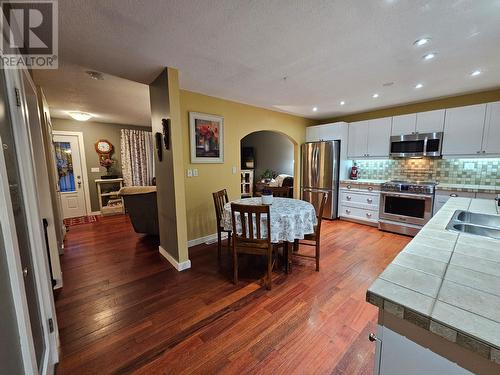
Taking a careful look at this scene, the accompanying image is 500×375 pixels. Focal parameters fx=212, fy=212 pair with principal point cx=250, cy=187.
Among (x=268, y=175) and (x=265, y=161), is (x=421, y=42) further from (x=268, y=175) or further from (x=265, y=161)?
(x=265, y=161)

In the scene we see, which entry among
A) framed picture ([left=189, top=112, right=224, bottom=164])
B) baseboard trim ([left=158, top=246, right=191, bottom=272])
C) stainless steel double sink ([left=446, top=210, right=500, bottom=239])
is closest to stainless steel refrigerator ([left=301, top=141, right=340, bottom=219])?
framed picture ([left=189, top=112, right=224, bottom=164])

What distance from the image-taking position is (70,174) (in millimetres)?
5234

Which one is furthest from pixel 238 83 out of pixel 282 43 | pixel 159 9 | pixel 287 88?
pixel 159 9

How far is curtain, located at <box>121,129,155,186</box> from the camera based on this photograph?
231 inches

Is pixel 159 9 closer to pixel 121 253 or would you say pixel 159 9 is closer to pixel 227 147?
pixel 227 147

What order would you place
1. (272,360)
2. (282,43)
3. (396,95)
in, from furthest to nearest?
(396,95) < (282,43) < (272,360)

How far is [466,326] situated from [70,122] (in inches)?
279

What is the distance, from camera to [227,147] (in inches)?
146

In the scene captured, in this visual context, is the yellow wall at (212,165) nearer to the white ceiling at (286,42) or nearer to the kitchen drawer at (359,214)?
the white ceiling at (286,42)

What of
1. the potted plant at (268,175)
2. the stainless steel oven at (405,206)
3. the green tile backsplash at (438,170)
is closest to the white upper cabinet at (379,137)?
the green tile backsplash at (438,170)

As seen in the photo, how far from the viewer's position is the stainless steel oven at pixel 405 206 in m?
3.49

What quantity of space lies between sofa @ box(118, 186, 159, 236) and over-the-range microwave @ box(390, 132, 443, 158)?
4495 mm

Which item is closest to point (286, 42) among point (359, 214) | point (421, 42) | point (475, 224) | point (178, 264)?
point (421, 42)

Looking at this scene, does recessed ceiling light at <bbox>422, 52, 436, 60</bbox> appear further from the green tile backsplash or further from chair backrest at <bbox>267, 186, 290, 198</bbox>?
the green tile backsplash
